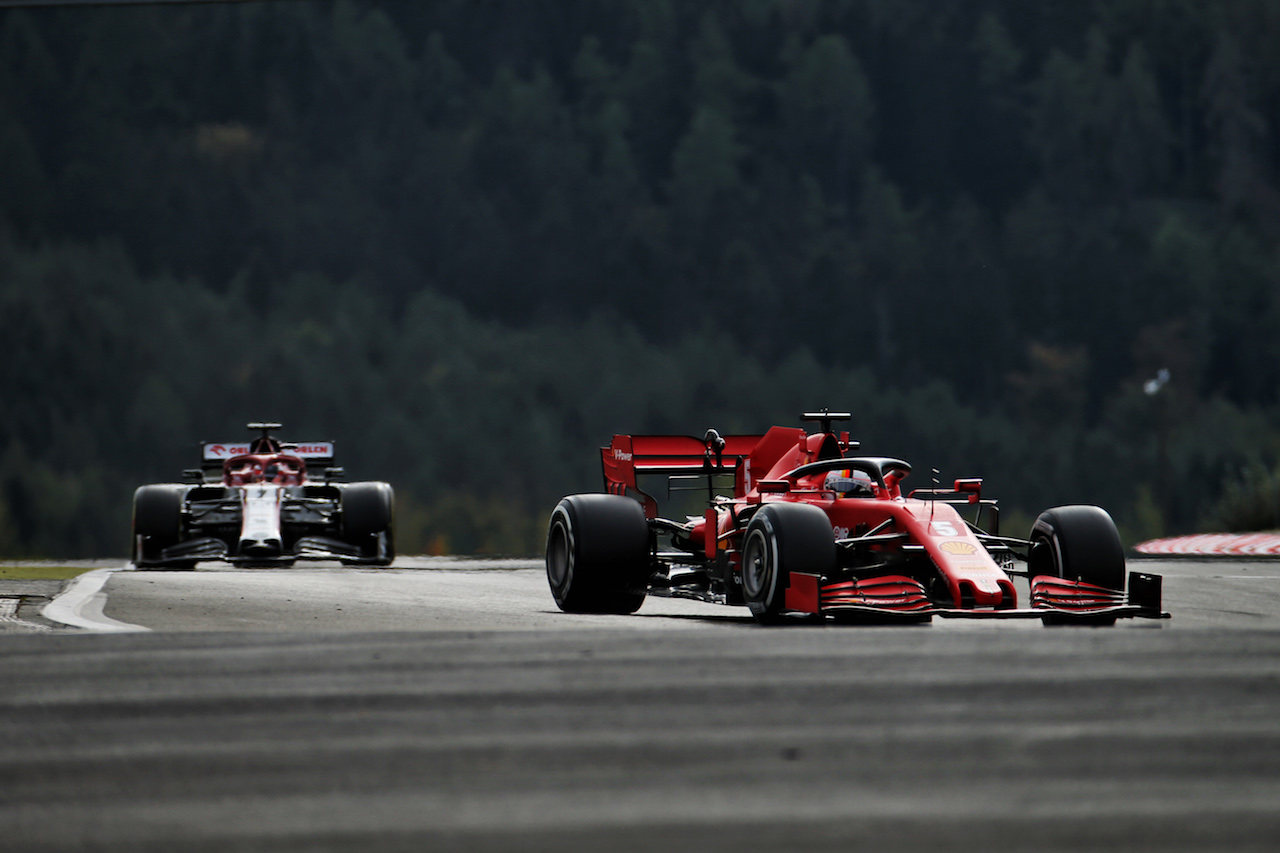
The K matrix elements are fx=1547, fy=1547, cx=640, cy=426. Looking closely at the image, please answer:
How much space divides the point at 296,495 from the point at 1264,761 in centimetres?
1406

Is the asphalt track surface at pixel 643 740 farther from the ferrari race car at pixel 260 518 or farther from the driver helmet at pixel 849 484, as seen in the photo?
the ferrari race car at pixel 260 518

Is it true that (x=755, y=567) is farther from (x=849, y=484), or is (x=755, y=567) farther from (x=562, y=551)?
(x=562, y=551)

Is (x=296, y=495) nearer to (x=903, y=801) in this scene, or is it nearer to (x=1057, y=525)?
(x=1057, y=525)

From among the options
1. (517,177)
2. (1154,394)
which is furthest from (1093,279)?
(517,177)

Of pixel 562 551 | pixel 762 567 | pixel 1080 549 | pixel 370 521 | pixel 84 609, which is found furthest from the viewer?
pixel 370 521

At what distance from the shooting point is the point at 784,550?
26.7 ft

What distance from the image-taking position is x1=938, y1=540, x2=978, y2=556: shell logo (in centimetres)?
827

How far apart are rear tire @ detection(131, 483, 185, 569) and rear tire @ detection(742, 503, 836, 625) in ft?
29.1

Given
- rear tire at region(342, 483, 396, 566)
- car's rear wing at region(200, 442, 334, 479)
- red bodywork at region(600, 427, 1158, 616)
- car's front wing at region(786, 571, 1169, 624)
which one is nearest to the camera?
car's front wing at region(786, 571, 1169, 624)

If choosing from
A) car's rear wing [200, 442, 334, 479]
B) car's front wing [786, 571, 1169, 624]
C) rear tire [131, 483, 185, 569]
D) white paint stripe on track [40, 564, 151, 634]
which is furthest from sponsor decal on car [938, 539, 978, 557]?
car's rear wing [200, 442, 334, 479]

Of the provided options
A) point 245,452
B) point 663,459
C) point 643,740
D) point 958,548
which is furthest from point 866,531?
point 245,452

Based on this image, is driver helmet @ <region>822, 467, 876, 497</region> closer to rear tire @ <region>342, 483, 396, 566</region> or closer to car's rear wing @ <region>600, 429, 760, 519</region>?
car's rear wing @ <region>600, 429, 760, 519</region>

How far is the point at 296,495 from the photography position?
1642 centimetres

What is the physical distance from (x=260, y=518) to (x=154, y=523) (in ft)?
3.46
